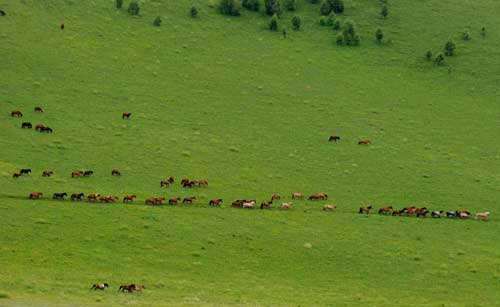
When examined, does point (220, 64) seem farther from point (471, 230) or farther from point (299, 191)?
point (471, 230)

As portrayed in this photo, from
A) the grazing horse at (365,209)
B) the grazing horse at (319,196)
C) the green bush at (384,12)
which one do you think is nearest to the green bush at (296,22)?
the green bush at (384,12)

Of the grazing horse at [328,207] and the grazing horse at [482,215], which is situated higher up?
the grazing horse at [482,215]

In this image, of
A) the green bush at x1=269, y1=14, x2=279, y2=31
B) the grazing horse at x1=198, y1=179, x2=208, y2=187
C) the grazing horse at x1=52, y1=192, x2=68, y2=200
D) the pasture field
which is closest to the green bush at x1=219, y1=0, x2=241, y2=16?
the pasture field

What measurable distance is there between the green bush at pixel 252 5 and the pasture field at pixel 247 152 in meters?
1.31

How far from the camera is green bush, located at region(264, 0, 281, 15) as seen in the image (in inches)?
3425

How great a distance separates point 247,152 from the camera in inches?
2483

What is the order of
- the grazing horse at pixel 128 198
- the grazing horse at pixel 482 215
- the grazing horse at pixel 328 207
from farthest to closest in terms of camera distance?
the grazing horse at pixel 482 215 < the grazing horse at pixel 328 207 < the grazing horse at pixel 128 198

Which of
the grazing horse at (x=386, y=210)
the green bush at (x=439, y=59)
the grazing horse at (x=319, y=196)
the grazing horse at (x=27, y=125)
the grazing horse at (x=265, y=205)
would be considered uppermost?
the green bush at (x=439, y=59)

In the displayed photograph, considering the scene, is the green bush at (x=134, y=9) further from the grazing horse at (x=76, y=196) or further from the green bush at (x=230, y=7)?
the grazing horse at (x=76, y=196)

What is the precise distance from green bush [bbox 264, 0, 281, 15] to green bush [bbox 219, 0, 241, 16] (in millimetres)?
2556

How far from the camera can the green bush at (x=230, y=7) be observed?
284 ft

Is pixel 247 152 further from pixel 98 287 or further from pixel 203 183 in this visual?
pixel 98 287

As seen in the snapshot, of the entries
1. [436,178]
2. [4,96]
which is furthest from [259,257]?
[4,96]

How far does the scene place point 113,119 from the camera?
6606 centimetres
